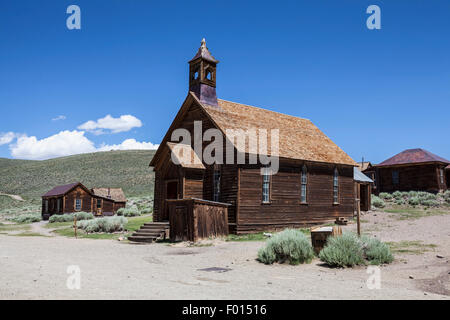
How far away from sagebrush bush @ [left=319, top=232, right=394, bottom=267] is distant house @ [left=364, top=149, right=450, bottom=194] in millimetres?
29728

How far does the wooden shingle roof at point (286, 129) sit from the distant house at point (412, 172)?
15.5 meters

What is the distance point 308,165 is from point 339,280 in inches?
561

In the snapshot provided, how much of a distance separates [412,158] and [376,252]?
Answer: 1229 inches

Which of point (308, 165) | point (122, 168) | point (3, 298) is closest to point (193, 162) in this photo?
point (308, 165)

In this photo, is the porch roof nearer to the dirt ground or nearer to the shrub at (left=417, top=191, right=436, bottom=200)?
the dirt ground

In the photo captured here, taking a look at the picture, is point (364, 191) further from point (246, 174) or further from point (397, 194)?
point (246, 174)

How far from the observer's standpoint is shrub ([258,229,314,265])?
1080 cm

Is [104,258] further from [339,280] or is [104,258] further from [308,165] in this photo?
[308,165]

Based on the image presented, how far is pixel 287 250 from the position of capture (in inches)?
427

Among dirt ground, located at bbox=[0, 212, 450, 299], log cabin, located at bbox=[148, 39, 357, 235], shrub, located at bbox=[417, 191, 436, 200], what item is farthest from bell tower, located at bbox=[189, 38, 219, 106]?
shrub, located at bbox=[417, 191, 436, 200]

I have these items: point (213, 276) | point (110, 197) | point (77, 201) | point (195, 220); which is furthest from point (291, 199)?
point (110, 197)

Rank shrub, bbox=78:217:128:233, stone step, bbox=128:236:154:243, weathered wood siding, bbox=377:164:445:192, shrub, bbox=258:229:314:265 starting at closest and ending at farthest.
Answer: shrub, bbox=258:229:314:265
stone step, bbox=128:236:154:243
shrub, bbox=78:217:128:233
weathered wood siding, bbox=377:164:445:192

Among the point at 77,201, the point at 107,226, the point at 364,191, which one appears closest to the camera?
the point at 107,226

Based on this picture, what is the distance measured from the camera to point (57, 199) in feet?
147
